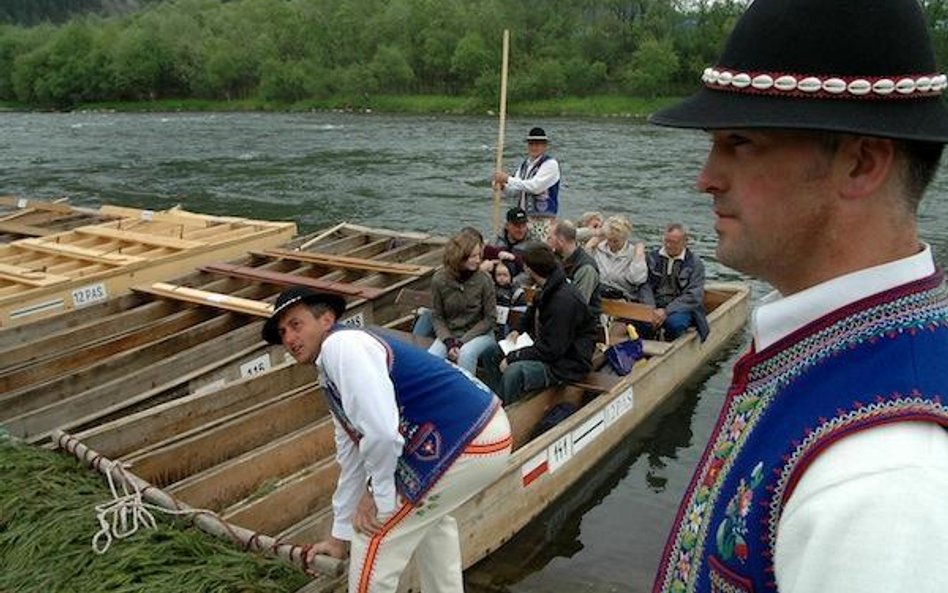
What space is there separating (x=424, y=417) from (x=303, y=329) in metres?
0.63

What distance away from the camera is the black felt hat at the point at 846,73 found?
111cm

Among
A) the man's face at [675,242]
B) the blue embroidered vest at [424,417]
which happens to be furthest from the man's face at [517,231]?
the blue embroidered vest at [424,417]

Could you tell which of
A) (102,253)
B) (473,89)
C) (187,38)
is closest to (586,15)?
(473,89)

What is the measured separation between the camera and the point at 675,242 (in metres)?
7.91

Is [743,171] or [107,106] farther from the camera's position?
[107,106]

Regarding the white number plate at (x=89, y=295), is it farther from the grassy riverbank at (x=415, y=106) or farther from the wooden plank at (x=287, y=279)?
the grassy riverbank at (x=415, y=106)

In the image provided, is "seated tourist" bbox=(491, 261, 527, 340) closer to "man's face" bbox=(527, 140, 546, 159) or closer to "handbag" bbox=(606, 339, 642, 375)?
"handbag" bbox=(606, 339, 642, 375)

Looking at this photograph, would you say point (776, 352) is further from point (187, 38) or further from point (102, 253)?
point (187, 38)

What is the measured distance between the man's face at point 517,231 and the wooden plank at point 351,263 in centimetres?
92

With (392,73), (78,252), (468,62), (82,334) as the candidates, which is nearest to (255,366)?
(82,334)

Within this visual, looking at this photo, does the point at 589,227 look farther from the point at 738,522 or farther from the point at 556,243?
the point at 738,522

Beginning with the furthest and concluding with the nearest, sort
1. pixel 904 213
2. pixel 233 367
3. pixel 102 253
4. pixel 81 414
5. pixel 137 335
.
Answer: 1. pixel 102 253
2. pixel 137 335
3. pixel 233 367
4. pixel 81 414
5. pixel 904 213

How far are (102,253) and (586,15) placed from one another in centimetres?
6028

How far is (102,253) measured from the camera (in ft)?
28.2
